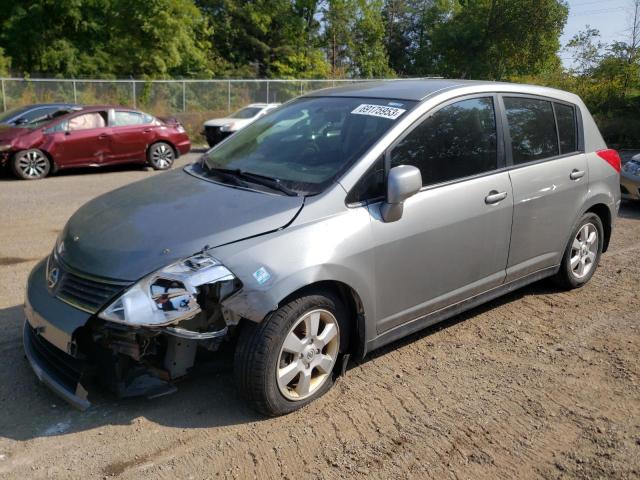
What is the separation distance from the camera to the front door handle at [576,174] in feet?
16.1

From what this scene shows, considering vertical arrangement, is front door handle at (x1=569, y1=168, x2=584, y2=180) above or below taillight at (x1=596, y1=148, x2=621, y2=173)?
below

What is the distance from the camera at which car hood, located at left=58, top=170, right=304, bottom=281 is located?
10.1ft

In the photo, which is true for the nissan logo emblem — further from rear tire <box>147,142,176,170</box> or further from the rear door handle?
rear tire <box>147,142,176,170</box>

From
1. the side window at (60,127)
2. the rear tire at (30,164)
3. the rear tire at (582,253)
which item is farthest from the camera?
the side window at (60,127)

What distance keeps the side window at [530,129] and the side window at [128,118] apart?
10.2 meters

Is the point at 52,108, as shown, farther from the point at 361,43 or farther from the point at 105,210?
the point at 361,43

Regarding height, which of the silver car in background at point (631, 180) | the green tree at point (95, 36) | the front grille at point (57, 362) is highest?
the green tree at point (95, 36)

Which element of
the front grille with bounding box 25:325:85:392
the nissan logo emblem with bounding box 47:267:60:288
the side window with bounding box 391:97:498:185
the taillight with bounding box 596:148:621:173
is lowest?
the front grille with bounding box 25:325:85:392

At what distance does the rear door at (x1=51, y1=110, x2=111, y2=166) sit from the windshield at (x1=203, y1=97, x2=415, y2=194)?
8618 millimetres

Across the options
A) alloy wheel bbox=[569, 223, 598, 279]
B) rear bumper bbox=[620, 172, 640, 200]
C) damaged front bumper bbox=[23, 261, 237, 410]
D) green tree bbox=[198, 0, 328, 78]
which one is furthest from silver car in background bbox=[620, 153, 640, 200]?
green tree bbox=[198, 0, 328, 78]

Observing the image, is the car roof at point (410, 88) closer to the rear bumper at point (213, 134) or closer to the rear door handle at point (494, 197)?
the rear door handle at point (494, 197)

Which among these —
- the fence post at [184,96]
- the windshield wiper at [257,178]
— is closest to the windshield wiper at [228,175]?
the windshield wiper at [257,178]

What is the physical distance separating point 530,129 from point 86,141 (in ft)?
32.9

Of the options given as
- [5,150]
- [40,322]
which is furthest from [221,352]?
[5,150]
